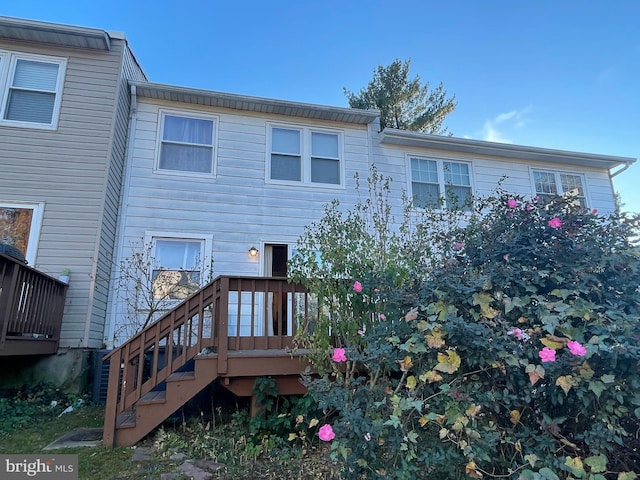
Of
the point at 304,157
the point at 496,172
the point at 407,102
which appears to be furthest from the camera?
the point at 407,102

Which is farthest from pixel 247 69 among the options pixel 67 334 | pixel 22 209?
pixel 67 334

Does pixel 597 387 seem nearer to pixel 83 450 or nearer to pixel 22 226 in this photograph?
pixel 83 450

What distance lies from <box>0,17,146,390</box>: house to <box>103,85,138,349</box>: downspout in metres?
0.09

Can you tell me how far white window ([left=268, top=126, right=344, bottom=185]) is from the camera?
789 cm

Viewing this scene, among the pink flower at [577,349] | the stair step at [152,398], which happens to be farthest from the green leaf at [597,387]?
the stair step at [152,398]

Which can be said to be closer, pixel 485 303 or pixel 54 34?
Answer: pixel 485 303

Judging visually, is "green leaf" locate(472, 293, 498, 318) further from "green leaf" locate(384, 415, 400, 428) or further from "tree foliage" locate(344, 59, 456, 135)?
"tree foliage" locate(344, 59, 456, 135)

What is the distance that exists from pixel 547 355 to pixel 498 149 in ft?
26.6

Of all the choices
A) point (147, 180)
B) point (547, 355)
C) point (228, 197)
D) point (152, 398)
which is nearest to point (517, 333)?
point (547, 355)

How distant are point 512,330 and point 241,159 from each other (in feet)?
21.5

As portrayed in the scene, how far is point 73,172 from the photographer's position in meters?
6.61

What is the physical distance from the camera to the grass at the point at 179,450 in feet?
10.6

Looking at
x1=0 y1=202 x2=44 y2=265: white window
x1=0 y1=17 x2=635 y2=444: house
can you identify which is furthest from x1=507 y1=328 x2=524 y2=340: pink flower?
x1=0 y1=202 x2=44 y2=265: white window

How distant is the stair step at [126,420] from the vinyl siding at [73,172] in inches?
88.2
